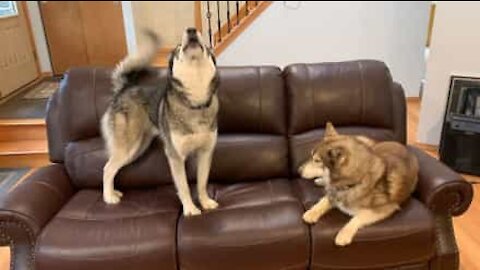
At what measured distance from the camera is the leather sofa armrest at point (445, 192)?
1640 mm

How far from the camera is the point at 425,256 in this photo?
166cm

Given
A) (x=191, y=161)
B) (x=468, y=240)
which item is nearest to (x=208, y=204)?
(x=191, y=161)

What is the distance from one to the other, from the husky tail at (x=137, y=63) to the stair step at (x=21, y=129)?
1.59m

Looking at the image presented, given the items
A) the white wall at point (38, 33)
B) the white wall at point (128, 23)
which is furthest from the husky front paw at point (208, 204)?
the white wall at point (38, 33)

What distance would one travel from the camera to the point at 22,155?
3.12m

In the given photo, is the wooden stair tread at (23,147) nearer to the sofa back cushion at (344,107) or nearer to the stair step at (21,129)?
the stair step at (21,129)

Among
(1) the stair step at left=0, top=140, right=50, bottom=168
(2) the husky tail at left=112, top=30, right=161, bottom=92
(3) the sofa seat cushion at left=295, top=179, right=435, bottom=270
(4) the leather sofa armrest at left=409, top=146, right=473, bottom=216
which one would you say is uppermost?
(2) the husky tail at left=112, top=30, right=161, bottom=92

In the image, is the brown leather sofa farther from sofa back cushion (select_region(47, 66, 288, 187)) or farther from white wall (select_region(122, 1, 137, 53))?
white wall (select_region(122, 1, 137, 53))

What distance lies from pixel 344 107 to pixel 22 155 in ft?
8.45

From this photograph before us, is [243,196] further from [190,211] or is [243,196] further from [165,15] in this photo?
[165,15]

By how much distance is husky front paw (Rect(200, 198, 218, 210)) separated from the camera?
1810mm

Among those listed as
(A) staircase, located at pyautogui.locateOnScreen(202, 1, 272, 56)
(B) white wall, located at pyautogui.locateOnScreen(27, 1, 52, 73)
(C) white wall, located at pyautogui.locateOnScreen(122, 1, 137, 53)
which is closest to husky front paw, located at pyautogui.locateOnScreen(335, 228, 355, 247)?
(A) staircase, located at pyautogui.locateOnScreen(202, 1, 272, 56)

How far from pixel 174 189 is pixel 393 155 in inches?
43.3

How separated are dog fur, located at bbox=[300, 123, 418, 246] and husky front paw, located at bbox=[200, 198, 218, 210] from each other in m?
0.44
